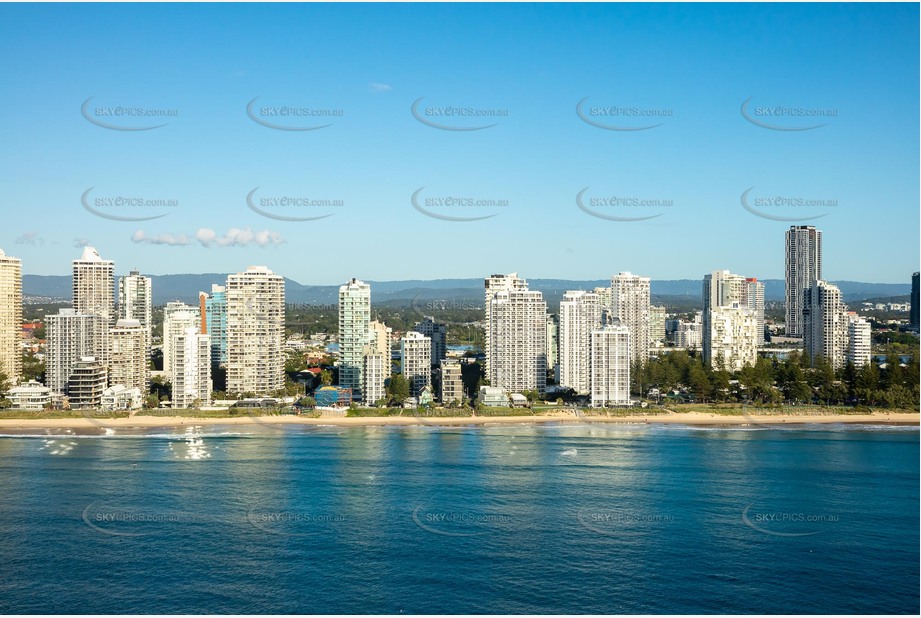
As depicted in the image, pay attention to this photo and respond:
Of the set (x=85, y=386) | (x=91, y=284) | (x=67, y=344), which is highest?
(x=91, y=284)

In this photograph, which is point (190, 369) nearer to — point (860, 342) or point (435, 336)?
point (435, 336)

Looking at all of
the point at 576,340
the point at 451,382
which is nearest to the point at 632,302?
the point at 576,340

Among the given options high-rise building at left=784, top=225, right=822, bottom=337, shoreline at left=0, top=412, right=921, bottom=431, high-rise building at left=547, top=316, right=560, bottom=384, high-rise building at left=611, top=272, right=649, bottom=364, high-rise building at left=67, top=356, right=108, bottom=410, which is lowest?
shoreline at left=0, top=412, right=921, bottom=431

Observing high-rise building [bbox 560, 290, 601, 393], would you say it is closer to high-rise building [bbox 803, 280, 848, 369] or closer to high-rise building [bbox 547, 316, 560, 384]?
high-rise building [bbox 547, 316, 560, 384]

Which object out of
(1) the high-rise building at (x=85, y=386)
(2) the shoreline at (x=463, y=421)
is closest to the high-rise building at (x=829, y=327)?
(2) the shoreline at (x=463, y=421)

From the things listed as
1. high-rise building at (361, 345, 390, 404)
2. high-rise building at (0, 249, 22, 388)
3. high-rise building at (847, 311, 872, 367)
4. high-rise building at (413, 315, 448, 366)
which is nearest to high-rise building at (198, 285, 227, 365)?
high-rise building at (0, 249, 22, 388)

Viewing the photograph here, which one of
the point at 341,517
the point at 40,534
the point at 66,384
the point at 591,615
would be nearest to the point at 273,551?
the point at 341,517

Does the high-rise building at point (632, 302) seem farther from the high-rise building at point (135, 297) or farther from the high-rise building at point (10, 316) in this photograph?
the high-rise building at point (10, 316)
